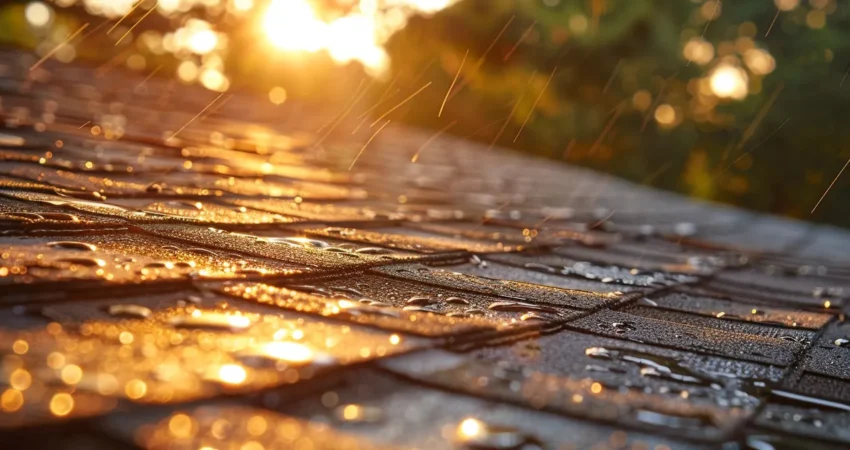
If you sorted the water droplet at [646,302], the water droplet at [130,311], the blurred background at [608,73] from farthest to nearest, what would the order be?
the blurred background at [608,73], the water droplet at [646,302], the water droplet at [130,311]

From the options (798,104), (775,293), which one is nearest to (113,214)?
(775,293)

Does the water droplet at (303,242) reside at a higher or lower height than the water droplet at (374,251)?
lower

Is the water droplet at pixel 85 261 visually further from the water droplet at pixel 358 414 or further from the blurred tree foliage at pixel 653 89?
the blurred tree foliage at pixel 653 89

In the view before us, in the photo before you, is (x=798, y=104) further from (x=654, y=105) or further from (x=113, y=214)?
(x=113, y=214)

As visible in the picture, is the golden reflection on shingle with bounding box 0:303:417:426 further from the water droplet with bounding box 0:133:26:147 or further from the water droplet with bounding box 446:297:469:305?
the water droplet with bounding box 0:133:26:147

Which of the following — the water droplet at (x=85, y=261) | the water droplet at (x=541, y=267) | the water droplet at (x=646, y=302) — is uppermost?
the water droplet at (x=541, y=267)

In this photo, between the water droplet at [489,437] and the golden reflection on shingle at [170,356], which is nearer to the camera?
the golden reflection on shingle at [170,356]

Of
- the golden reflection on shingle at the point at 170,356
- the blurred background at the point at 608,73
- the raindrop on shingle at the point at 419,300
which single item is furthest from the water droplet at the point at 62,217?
the blurred background at the point at 608,73
